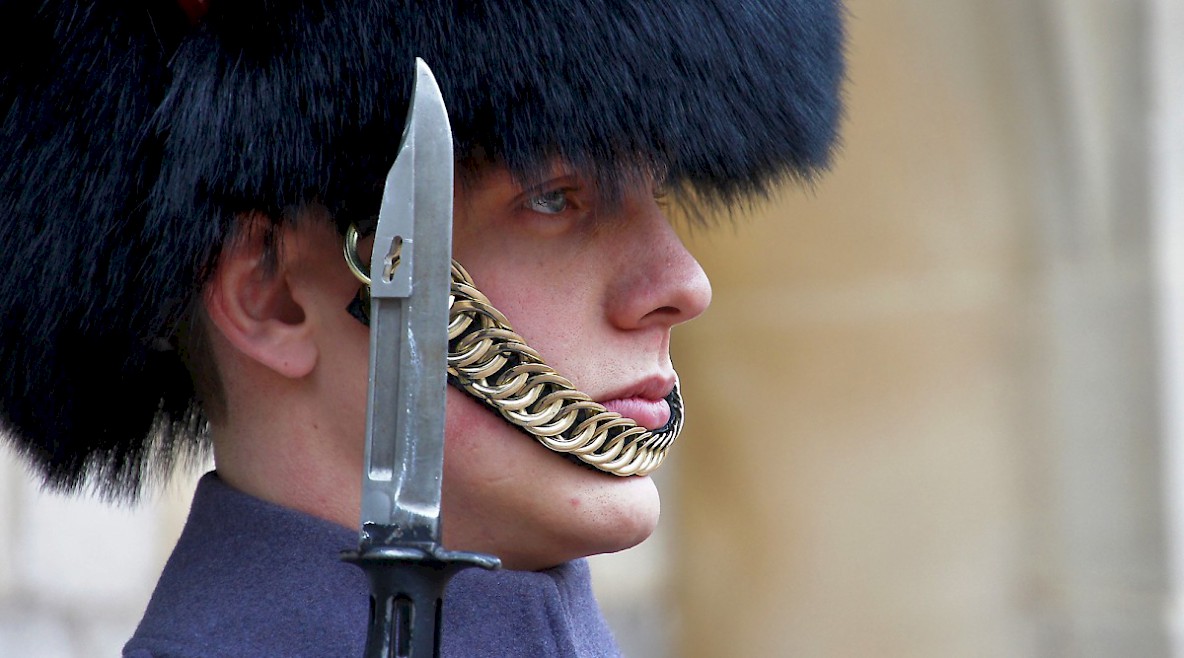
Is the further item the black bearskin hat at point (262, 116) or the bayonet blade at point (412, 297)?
the black bearskin hat at point (262, 116)

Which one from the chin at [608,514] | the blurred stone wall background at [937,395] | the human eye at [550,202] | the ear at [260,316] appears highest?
the blurred stone wall background at [937,395]

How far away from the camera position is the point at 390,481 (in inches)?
57.1

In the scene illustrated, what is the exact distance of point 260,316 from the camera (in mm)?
1702

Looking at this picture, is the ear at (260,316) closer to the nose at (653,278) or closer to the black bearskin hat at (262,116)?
the black bearskin hat at (262,116)

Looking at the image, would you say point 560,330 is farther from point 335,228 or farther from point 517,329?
point 335,228

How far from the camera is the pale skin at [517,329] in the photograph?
165 centimetres

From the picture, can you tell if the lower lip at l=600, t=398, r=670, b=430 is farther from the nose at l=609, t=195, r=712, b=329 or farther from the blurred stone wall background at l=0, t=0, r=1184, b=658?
the blurred stone wall background at l=0, t=0, r=1184, b=658

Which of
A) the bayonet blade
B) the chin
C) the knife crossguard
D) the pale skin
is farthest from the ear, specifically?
the chin

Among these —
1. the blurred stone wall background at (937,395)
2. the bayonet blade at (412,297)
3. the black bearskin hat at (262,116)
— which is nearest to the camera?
the bayonet blade at (412,297)

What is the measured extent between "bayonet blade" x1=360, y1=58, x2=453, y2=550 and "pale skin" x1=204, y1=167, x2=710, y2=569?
165mm

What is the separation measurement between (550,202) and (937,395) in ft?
8.74

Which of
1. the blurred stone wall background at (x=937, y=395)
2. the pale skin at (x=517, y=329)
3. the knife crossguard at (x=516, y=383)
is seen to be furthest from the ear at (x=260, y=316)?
the blurred stone wall background at (x=937, y=395)

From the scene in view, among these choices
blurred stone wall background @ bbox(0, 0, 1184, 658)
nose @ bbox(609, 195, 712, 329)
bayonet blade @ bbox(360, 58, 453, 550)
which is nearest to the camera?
bayonet blade @ bbox(360, 58, 453, 550)

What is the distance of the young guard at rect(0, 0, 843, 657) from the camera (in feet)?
5.23
